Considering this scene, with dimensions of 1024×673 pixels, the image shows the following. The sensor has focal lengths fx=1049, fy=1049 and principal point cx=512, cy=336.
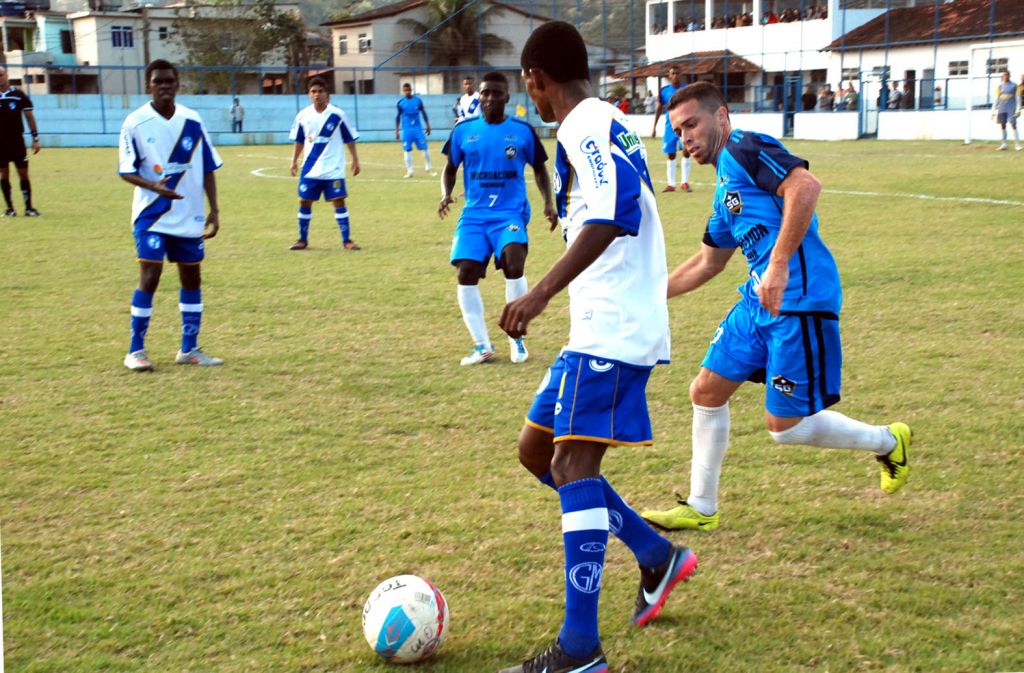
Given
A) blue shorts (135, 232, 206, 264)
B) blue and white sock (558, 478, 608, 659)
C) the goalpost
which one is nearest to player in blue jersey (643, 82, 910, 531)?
blue and white sock (558, 478, 608, 659)

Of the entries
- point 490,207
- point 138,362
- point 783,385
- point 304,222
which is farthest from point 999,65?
point 783,385

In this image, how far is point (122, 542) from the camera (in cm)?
451

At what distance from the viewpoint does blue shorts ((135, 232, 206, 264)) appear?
7590 mm

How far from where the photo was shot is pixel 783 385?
13.8 feet

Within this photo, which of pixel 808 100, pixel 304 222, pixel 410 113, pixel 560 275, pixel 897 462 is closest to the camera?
pixel 560 275

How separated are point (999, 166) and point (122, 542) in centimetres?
2146

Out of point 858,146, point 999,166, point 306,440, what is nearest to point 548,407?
point 306,440

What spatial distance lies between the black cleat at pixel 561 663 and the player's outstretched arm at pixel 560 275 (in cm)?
102

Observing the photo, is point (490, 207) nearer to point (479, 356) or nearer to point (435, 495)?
point (479, 356)

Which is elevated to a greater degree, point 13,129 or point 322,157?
point 13,129

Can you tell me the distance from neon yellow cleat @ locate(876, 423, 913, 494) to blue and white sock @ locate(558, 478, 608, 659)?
1.84 m

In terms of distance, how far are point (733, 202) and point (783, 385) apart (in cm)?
77

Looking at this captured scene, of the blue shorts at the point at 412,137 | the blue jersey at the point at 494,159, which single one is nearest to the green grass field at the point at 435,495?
the blue jersey at the point at 494,159

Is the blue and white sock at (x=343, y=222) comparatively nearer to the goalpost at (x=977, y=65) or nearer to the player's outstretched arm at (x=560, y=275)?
the player's outstretched arm at (x=560, y=275)
